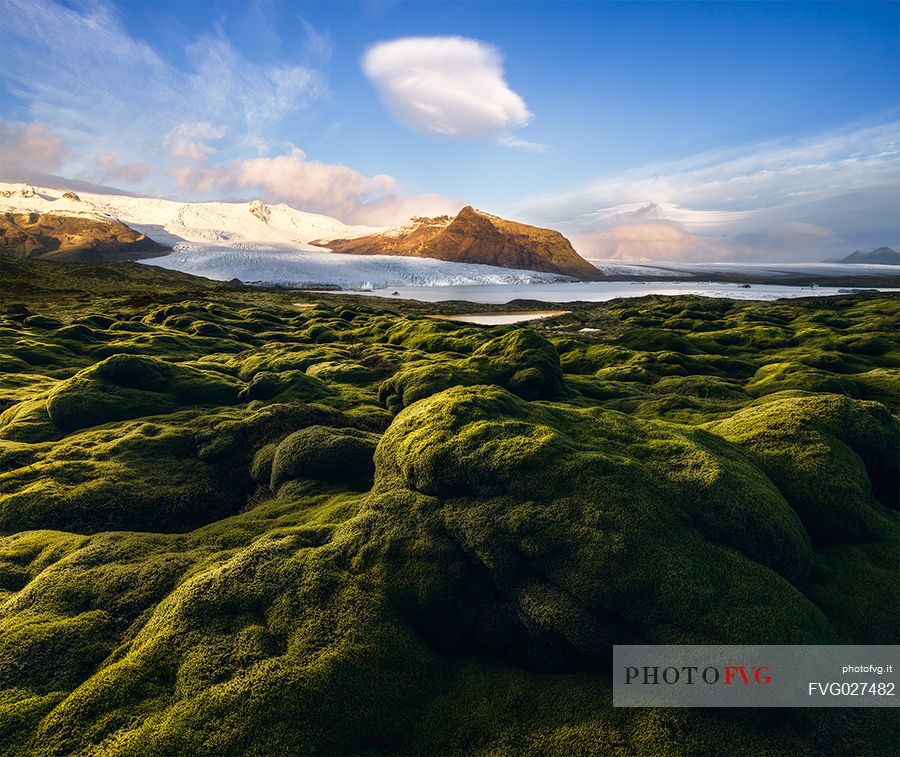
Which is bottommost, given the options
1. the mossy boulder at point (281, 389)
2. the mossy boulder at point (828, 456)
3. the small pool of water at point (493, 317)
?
the small pool of water at point (493, 317)

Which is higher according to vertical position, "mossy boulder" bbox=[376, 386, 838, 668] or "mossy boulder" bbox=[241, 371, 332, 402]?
"mossy boulder" bbox=[376, 386, 838, 668]

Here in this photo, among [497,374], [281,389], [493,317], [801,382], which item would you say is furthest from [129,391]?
[493,317]

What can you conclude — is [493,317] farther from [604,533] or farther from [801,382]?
[604,533]

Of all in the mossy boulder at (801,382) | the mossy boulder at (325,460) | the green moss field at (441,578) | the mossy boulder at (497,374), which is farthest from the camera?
the mossy boulder at (801,382)

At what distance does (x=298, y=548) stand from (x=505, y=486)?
4.22 m

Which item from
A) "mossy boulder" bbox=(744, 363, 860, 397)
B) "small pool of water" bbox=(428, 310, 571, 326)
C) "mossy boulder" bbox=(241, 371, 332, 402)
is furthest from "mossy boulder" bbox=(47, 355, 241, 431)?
"small pool of water" bbox=(428, 310, 571, 326)

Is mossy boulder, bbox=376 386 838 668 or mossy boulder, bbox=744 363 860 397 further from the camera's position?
mossy boulder, bbox=744 363 860 397

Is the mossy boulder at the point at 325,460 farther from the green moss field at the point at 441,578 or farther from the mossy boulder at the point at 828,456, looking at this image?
the mossy boulder at the point at 828,456

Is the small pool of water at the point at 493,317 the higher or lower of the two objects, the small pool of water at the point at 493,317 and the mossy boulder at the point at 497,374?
the lower

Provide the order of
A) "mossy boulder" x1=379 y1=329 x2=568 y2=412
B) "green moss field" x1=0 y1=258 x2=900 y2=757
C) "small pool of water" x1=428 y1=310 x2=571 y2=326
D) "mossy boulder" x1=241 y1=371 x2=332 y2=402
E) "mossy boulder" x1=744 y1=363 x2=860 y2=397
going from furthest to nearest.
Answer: "small pool of water" x1=428 y1=310 x2=571 y2=326 < "mossy boulder" x1=744 y1=363 x2=860 y2=397 < "mossy boulder" x1=241 y1=371 x2=332 y2=402 < "mossy boulder" x1=379 y1=329 x2=568 y2=412 < "green moss field" x1=0 y1=258 x2=900 y2=757

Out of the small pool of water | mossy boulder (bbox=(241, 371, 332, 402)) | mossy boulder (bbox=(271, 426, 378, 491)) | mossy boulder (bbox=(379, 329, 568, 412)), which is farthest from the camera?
the small pool of water

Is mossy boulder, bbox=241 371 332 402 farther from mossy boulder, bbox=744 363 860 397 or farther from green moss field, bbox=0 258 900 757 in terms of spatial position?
mossy boulder, bbox=744 363 860 397

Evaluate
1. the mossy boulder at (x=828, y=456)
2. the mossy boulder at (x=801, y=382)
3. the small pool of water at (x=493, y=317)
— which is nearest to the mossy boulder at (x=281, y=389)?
the mossy boulder at (x=828, y=456)

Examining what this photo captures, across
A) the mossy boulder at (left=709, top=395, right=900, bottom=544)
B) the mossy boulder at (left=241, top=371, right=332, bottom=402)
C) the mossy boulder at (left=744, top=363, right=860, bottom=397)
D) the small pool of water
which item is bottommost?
the small pool of water
